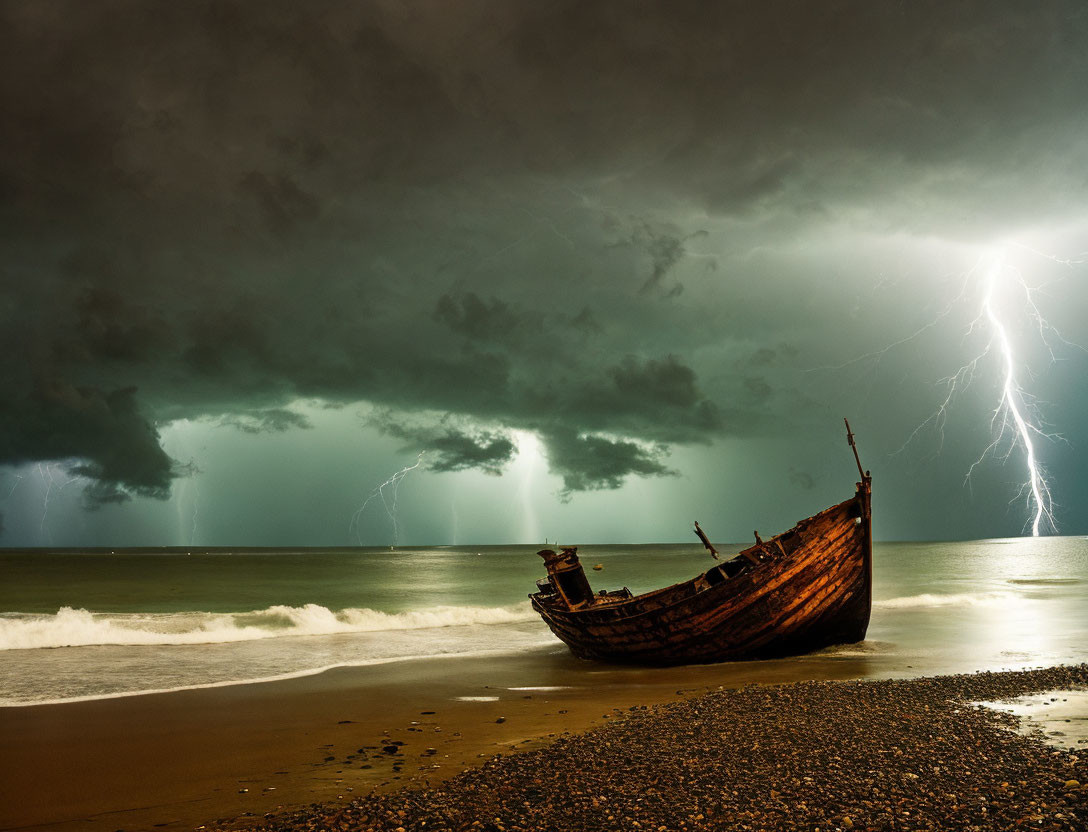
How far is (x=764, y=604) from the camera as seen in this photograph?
689 inches

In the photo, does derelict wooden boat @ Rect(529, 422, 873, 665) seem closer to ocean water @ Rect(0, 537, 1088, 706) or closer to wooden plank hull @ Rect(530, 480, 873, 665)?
wooden plank hull @ Rect(530, 480, 873, 665)

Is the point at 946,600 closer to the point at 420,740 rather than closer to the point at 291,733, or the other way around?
the point at 420,740

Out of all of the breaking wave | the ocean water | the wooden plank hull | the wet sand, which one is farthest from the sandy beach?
the breaking wave

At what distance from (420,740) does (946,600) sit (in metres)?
38.9

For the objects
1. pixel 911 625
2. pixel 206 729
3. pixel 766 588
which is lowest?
pixel 911 625

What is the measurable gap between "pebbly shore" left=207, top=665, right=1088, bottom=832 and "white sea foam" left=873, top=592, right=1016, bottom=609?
31.1 meters

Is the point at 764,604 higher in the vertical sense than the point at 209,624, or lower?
higher

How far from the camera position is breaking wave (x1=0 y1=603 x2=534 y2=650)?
23984 millimetres

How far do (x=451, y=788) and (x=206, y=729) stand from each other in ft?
20.7

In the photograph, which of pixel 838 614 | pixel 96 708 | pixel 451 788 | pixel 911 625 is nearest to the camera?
pixel 451 788

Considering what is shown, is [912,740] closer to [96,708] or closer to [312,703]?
[312,703]

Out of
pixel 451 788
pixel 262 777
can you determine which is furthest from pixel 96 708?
pixel 451 788

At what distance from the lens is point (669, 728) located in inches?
418

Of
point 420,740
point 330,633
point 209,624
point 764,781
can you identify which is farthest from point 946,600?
point 764,781
